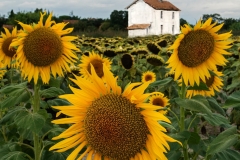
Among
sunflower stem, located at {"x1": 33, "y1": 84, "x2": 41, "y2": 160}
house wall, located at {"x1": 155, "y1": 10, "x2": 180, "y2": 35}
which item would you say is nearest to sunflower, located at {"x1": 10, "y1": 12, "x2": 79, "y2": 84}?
sunflower stem, located at {"x1": 33, "y1": 84, "x2": 41, "y2": 160}

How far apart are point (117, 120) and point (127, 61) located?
3732mm

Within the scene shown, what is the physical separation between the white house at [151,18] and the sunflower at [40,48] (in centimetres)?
3491

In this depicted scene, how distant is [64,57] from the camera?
2490 mm

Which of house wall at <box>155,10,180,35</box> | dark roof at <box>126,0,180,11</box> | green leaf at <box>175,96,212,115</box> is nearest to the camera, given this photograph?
green leaf at <box>175,96,212,115</box>

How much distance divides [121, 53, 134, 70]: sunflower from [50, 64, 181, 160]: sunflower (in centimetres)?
358

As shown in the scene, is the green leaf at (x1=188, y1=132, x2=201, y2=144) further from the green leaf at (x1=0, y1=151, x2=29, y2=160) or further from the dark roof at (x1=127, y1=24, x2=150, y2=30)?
the dark roof at (x1=127, y1=24, x2=150, y2=30)

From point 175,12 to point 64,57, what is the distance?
4187 cm

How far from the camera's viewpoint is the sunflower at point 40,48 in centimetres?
234

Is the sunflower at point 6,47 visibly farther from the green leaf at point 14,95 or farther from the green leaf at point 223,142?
the green leaf at point 223,142

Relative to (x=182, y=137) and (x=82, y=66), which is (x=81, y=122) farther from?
(x=82, y=66)

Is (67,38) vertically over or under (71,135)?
over

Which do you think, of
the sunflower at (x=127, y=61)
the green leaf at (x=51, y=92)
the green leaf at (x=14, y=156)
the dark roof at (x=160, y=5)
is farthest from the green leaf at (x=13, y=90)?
the dark roof at (x=160, y=5)

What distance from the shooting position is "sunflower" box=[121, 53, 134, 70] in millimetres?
5012

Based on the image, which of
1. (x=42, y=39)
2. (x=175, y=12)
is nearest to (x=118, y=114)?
(x=42, y=39)
